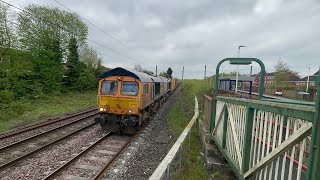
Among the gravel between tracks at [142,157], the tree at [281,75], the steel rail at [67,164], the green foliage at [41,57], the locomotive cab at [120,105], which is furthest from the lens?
the tree at [281,75]

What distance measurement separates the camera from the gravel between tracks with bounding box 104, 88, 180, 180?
6359mm

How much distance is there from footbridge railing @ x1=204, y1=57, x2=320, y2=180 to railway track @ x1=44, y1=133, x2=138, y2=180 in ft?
11.9

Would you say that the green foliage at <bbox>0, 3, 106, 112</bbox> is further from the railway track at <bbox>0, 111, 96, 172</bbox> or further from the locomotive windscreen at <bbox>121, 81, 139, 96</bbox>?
the locomotive windscreen at <bbox>121, 81, 139, 96</bbox>

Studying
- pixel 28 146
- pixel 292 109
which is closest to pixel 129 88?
pixel 28 146

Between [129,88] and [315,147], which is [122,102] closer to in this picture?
[129,88]

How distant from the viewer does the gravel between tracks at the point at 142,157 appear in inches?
250

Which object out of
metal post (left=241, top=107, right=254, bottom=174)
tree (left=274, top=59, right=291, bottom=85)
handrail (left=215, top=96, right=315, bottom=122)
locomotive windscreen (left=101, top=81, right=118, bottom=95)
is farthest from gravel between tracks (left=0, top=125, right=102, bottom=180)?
tree (left=274, top=59, right=291, bottom=85)

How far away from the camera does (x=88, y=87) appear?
34281 millimetres

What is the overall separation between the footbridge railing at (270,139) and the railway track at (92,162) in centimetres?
364

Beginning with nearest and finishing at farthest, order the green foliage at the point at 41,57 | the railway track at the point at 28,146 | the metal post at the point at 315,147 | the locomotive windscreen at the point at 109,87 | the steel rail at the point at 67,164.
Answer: the metal post at the point at 315,147, the steel rail at the point at 67,164, the railway track at the point at 28,146, the locomotive windscreen at the point at 109,87, the green foliage at the point at 41,57

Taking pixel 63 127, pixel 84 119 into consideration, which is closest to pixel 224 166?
pixel 63 127

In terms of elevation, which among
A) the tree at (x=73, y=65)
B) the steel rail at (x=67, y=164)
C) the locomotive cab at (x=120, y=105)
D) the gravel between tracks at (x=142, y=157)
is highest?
the tree at (x=73, y=65)

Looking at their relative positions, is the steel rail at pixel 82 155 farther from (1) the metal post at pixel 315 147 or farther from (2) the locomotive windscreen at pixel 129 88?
(1) the metal post at pixel 315 147

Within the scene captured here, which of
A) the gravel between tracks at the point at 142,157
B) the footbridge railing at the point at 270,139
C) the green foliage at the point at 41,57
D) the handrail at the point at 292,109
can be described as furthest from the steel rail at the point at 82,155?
the green foliage at the point at 41,57
